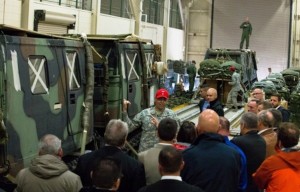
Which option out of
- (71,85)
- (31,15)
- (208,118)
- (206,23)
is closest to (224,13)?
(206,23)

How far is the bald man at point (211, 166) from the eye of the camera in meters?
4.06

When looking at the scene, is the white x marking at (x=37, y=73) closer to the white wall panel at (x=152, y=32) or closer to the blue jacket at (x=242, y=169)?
the blue jacket at (x=242, y=169)

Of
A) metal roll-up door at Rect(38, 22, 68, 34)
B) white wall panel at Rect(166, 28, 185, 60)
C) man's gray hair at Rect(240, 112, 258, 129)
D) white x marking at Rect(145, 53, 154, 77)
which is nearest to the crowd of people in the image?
man's gray hair at Rect(240, 112, 258, 129)

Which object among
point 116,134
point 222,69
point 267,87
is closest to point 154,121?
point 116,134

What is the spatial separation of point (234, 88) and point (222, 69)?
0.91m

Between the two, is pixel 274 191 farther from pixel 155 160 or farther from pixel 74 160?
pixel 74 160

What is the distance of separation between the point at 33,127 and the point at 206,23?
2420 centimetres

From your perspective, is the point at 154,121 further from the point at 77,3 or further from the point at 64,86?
the point at 77,3

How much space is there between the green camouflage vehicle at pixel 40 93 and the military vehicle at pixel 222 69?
33.5ft

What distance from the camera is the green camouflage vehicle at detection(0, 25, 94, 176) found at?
4.91 m

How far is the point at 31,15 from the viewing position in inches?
477

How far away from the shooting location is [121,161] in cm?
404

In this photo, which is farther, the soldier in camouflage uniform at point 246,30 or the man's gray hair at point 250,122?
the soldier in camouflage uniform at point 246,30

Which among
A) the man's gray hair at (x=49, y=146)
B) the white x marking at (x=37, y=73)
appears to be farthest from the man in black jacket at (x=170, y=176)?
the white x marking at (x=37, y=73)
